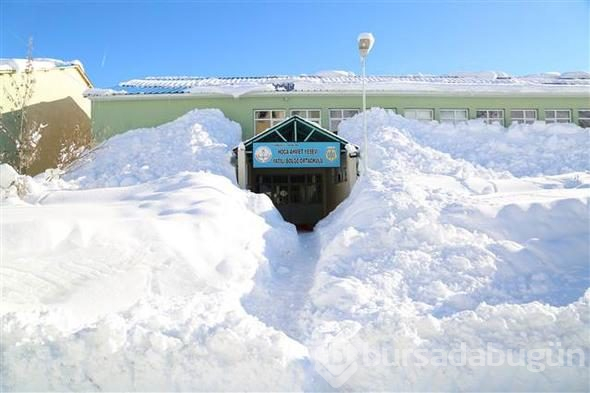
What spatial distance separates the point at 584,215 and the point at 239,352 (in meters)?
6.65

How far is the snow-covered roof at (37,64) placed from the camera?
16.2m

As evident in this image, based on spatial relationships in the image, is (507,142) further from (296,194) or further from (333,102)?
(296,194)

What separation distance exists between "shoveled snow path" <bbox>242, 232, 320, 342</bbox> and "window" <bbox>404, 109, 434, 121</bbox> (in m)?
12.1

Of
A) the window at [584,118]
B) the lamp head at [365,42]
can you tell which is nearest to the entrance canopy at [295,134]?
the lamp head at [365,42]

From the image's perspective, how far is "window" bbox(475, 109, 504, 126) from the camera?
63.1 feet

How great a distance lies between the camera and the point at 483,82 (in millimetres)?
20062

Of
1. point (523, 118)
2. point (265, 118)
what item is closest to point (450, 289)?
point (265, 118)

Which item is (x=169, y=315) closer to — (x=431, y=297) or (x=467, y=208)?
(x=431, y=297)

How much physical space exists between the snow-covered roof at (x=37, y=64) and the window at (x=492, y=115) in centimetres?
1922

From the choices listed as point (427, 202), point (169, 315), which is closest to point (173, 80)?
point (427, 202)

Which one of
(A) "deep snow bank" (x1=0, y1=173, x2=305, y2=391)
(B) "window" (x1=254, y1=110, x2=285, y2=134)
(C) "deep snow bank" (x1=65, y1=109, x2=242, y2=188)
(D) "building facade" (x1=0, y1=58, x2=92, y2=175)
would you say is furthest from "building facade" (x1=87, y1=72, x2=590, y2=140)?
(A) "deep snow bank" (x1=0, y1=173, x2=305, y2=391)

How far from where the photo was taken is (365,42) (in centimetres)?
1106

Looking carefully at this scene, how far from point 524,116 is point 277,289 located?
17557 millimetres

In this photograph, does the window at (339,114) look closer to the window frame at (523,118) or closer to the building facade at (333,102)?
the building facade at (333,102)
